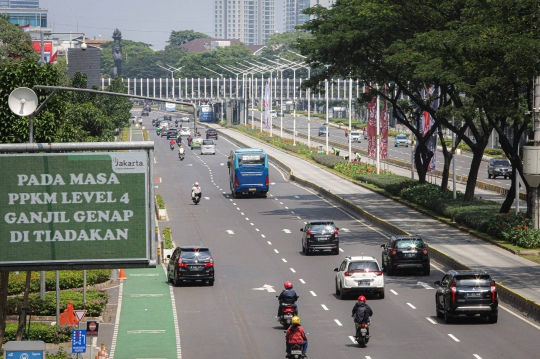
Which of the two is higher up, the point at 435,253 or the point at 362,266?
the point at 362,266

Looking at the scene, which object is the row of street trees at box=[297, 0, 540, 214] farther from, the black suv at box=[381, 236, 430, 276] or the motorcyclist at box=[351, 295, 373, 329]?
the motorcyclist at box=[351, 295, 373, 329]

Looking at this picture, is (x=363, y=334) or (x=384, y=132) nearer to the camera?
(x=363, y=334)

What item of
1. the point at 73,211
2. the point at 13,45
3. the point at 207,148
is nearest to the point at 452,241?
the point at 73,211

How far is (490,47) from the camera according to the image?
47.3 m

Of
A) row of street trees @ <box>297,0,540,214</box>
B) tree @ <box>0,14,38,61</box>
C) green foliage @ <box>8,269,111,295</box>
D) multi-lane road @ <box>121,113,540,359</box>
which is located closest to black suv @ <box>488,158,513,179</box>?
row of street trees @ <box>297,0,540,214</box>

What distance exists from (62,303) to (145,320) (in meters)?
3.26

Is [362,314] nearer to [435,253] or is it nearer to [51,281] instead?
[51,281]

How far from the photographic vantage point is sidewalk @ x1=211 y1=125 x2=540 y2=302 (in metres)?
41.3

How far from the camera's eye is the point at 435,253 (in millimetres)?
48156

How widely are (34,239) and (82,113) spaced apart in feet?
141

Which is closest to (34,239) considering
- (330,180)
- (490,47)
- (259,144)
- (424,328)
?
(424,328)

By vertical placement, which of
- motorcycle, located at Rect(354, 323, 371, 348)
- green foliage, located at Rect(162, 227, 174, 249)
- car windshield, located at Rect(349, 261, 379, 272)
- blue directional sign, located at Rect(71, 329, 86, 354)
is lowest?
green foliage, located at Rect(162, 227, 174, 249)

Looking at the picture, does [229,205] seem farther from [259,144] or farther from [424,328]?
[259,144]

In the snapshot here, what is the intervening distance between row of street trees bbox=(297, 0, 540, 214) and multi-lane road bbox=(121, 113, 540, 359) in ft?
27.5
